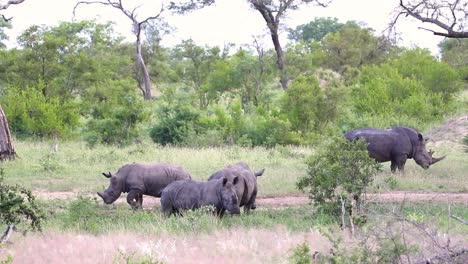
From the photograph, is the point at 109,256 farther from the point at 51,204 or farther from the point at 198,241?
the point at 51,204

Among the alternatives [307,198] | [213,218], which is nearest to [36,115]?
[307,198]

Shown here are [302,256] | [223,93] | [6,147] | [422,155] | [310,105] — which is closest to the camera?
[302,256]

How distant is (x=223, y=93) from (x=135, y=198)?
2418 cm

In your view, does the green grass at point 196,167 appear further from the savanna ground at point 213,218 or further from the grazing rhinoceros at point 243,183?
the grazing rhinoceros at point 243,183

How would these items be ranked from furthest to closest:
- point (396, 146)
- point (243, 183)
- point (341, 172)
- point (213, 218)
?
point (396, 146) < point (243, 183) < point (341, 172) < point (213, 218)

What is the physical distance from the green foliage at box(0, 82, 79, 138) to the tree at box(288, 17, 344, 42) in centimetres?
4900

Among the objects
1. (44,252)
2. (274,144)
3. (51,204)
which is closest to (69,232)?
(44,252)

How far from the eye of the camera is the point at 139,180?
13.4 metres

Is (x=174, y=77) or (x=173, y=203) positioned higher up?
(x=174, y=77)

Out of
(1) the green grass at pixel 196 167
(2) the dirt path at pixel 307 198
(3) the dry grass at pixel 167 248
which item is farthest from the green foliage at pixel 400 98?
(3) the dry grass at pixel 167 248

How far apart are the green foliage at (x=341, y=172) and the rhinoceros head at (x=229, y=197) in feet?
4.24

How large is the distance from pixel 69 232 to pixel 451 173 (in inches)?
418

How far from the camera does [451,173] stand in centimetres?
1695

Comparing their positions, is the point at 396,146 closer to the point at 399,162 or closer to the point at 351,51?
the point at 399,162
